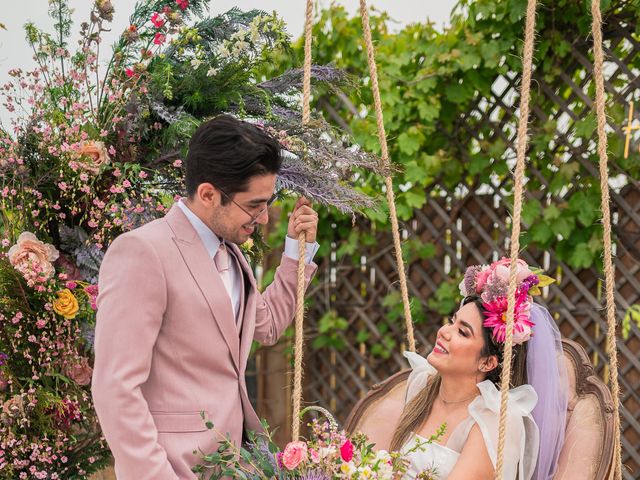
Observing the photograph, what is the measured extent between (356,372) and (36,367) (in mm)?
2368

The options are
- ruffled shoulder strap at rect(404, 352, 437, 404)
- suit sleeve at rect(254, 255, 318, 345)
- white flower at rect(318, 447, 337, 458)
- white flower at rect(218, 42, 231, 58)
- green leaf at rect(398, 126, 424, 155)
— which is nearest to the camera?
white flower at rect(318, 447, 337, 458)

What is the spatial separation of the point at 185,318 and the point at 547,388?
39.5 inches

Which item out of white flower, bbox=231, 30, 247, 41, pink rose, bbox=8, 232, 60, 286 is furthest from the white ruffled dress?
white flower, bbox=231, 30, 247, 41

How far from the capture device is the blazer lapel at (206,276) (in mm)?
1722

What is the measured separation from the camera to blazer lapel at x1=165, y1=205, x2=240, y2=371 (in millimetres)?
1722

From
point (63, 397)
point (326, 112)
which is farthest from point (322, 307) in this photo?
point (63, 397)

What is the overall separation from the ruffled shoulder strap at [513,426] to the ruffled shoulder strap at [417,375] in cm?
29

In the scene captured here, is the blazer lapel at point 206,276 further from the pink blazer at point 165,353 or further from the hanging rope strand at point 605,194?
the hanging rope strand at point 605,194

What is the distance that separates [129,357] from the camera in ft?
5.19

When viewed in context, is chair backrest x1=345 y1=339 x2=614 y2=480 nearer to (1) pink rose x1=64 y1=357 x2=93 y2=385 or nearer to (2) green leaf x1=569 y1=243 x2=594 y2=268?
(1) pink rose x1=64 y1=357 x2=93 y2=385

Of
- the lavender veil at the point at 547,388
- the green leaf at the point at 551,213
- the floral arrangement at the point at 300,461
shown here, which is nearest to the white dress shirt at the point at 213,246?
the floral arrangement at the point at 300,461

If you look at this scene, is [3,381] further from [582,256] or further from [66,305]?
[582,256]

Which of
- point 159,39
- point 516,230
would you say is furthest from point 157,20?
point 516,230

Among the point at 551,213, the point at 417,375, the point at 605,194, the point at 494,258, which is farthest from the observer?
the point at 494,258
